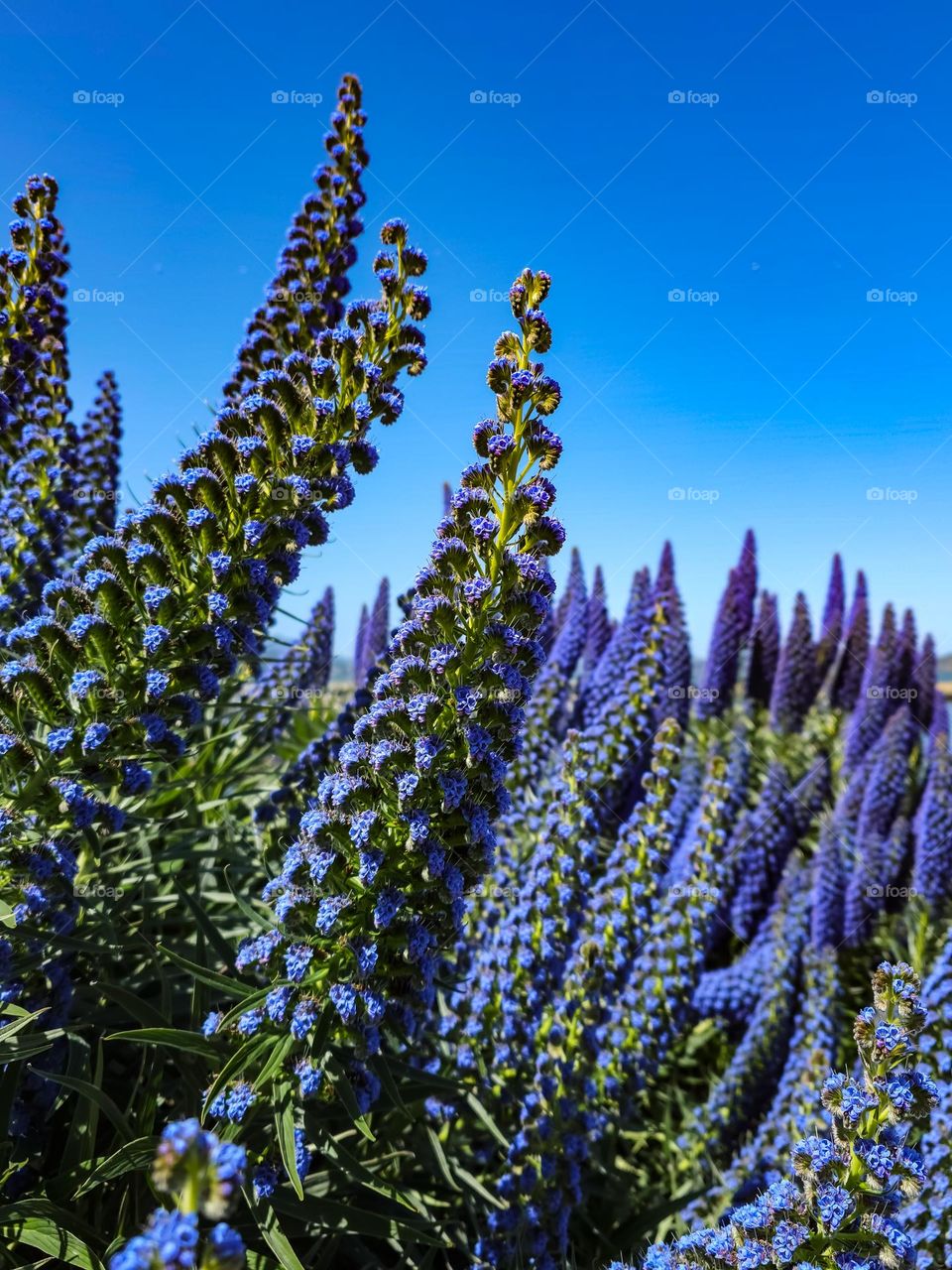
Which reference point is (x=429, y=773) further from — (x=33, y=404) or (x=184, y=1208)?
(x=33, y=404)

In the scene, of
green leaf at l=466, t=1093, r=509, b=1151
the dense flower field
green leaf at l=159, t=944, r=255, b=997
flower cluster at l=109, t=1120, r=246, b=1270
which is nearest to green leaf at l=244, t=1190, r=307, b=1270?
the dense flower field

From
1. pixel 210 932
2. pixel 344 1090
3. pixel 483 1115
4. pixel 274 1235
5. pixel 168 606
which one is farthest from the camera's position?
pixel 483 1115

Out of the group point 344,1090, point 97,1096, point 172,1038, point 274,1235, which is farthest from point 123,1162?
point 344,1090

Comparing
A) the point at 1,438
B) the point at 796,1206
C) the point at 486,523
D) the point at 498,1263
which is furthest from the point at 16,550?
the point at 796,1206

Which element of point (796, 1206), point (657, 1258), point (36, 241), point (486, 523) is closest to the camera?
point (796, 1206)

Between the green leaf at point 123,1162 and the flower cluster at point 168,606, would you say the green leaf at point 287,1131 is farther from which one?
the flower cluster at point 168,606

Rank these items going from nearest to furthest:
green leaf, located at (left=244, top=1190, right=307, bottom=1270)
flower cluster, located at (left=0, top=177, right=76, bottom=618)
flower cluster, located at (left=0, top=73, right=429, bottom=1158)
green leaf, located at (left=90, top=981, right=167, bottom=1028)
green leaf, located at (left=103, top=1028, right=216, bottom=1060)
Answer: green leaf, located at (left=244, top=1190, right=307, bottom=1270), green leaf, located at (left=103, top=1028, right=216, bottom=1060), flower cluster, located at (left=0, top=73, right=429, bottom=1158), green leaf, located at (left=90, top=981, right=167, bottom=1028), flower cluster, located at (left=0, top=177, right=76, bottom=618)

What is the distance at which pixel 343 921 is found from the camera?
8.32 ft

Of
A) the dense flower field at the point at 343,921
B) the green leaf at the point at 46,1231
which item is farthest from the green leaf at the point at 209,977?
the green leaf at the point at 46,1231

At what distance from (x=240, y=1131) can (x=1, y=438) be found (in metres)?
3.32

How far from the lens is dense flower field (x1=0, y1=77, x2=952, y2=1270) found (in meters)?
2.40

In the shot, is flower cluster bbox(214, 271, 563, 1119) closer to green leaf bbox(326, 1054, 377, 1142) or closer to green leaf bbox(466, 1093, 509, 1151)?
green leaf bbox(326, 1054, 377, 1142)

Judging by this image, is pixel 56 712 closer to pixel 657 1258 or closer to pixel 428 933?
pixel 428 933

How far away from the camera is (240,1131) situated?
244 cm
